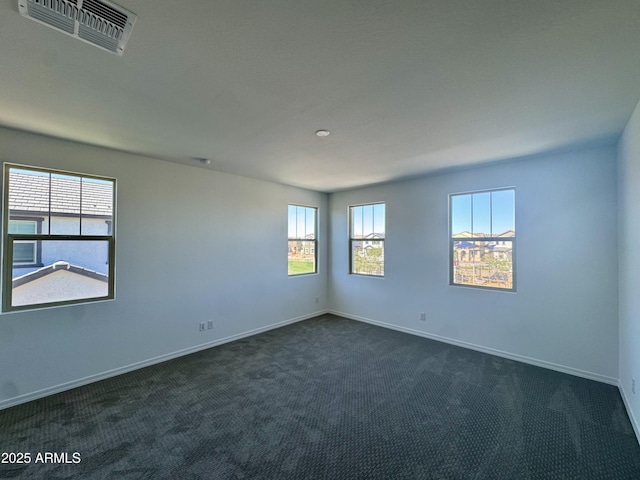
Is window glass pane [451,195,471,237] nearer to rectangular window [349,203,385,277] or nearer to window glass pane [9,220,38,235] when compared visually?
rectangular window [349,203,385,277]

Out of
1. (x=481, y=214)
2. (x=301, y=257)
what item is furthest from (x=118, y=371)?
(x=481, y=214)

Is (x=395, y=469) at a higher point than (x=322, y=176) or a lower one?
lower

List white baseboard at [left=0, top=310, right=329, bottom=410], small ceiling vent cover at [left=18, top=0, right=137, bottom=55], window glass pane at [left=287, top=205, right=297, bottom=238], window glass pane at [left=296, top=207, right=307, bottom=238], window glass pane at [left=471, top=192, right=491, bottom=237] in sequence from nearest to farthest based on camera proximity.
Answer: small ceiling vent cover at [left=18, top=0, right=137, bottom=55]
white baseboard at [left=0, top=310, right=329, bottom=410]
window glass pane at [left=471, top=192, right=491, bottom=237]
window glass pane at [left=287, top=205, right=297, bottom=238]
window glass pane at [left=296, top=207, right=307, bottom=238]

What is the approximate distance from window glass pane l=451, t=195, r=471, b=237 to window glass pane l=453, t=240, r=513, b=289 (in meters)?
0.15

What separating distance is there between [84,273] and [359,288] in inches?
161

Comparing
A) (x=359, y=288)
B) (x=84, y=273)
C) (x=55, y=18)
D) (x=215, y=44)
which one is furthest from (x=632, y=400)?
(x=84, y=273)

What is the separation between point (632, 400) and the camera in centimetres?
232

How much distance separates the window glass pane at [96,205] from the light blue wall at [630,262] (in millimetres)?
4945

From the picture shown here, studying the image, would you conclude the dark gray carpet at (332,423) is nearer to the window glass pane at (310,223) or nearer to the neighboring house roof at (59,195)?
the neighboring house roof at (59,195)

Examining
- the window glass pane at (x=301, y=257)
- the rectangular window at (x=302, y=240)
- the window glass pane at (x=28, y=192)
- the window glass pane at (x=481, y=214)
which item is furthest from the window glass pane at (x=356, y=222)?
the window glass pane at (x=28, y=192)

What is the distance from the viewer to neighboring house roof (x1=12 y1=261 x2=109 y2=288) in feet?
8.72

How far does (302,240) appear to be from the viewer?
17.9 feet

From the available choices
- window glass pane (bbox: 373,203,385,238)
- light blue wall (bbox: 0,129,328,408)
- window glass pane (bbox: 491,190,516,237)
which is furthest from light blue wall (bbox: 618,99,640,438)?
light blue wall (bbox: 0,129,328,408)

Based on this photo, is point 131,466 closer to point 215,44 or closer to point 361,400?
point 361,400
